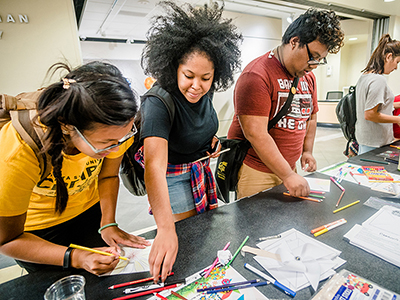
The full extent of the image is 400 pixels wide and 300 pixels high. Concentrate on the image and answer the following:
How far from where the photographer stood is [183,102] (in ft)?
3.36

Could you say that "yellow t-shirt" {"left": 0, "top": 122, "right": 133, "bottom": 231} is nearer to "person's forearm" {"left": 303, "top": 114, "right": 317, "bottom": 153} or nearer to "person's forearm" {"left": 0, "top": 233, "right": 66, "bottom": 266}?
"person's forearm" {"left": 0, "top": 233, "right": 66, "bottom": 266}

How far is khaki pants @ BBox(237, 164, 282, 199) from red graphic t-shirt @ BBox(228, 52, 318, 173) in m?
0.03

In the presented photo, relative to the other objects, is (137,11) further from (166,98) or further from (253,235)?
(253,235)

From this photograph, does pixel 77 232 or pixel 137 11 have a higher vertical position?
pixel 137 11

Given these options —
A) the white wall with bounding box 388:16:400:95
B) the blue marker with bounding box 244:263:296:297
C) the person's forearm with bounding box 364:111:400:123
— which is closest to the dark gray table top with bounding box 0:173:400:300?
the blue marker with bounding box 244:263:296:297

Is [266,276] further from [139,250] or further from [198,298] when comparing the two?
[139,250]

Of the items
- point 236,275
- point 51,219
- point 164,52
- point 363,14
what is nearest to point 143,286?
point 236,275

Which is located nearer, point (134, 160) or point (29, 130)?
point (29, 130)

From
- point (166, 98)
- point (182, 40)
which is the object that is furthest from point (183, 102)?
point (182, 40)

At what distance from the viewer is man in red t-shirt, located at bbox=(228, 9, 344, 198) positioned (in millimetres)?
1144

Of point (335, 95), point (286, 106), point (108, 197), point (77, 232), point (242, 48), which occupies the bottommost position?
point (77, 232)

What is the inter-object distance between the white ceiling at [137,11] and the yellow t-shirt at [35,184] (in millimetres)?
3589

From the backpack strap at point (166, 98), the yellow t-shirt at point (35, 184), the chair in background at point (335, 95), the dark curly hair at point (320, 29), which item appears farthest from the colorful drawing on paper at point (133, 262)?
the chair in background at point (335, 95)

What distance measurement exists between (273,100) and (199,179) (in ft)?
1.92
